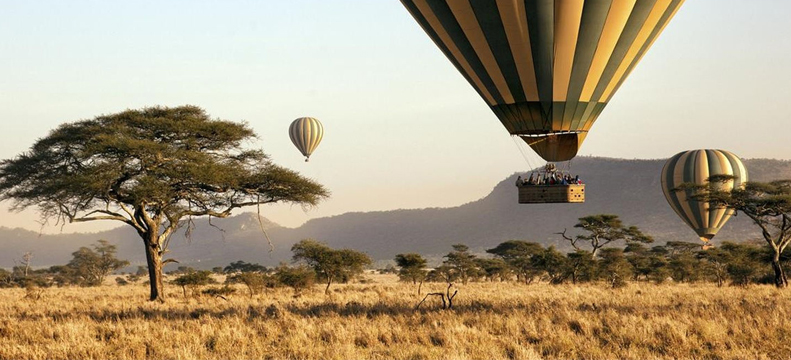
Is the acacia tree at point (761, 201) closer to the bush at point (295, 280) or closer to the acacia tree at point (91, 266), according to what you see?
the bush at point (295, 280)

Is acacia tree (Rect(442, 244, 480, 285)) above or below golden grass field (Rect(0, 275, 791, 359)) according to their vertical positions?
below

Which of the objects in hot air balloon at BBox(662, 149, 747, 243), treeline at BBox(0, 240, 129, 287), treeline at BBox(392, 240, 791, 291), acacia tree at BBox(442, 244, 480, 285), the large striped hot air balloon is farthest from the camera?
acacia tree at BBox(442, 244, 480, 285)

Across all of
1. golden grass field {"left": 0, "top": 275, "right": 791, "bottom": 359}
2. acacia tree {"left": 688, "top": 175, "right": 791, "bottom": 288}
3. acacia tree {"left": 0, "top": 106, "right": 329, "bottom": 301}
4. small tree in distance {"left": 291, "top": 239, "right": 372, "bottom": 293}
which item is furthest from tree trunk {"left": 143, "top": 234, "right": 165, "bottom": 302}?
acacia tree {"left": 688, "top": 175, "right": 791, "bottom": 288}

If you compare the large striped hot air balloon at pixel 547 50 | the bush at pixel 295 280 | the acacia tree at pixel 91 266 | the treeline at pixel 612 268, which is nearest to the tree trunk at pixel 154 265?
the bush at pixel 295 280

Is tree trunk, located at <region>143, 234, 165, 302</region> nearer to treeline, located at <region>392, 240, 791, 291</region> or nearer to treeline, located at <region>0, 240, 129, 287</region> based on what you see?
treeline, located at <region>392, 240, 791, 291</region>

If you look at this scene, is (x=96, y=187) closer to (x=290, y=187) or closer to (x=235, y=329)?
(x=290, y=187)

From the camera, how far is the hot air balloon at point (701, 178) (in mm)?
57094

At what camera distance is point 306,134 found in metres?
59.7

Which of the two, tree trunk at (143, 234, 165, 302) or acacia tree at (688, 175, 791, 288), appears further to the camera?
acacia tree at (688, 175, 791, 288)

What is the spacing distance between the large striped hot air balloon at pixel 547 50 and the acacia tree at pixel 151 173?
10.4m

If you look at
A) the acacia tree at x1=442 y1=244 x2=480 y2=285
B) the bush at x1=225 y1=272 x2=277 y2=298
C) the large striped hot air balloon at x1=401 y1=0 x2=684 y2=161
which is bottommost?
the acacia tree at x1=442 y1=244 x2=480 y2=285

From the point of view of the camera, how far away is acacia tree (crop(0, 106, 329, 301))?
2792cm

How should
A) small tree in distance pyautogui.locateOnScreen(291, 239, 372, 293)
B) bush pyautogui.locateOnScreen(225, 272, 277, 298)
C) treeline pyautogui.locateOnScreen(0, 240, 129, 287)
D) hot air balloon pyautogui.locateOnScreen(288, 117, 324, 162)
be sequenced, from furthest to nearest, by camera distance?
treeline pyautogui.locateOnScreen(0, 240, 129, 287) < hot air balloon pyautogui.locateOnScreen(288, 117, 324, 162) < small tree in distance pyautogui.locateOnScreen(291, 239, 372, 293) < bush pyautogui.locateOnScreen(225, 272, 277, 298)

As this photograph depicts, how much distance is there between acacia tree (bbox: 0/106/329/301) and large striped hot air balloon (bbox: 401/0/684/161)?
10365 mm
